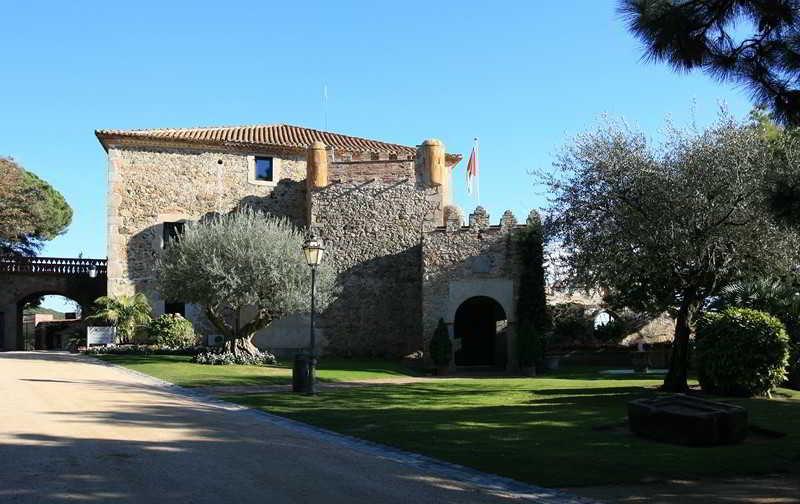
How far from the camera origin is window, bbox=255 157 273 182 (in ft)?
111

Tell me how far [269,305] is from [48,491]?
1931 cm

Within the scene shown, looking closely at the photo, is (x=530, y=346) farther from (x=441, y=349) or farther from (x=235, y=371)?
(x=235, y=371)

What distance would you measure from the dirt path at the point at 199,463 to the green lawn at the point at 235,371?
6648 millimetres

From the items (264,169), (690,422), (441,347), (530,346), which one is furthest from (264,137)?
(690,422)

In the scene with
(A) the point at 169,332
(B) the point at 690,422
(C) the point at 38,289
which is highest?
(C) the point at 38,289

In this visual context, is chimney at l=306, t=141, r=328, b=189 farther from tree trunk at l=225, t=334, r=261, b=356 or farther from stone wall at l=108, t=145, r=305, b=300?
tree trunk at l=225, t=334, r=261, b=356

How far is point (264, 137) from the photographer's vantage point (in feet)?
114

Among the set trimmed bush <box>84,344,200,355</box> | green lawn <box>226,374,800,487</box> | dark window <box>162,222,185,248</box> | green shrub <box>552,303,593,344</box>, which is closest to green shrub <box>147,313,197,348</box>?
trimmed bush <box>84,344,200,355</box>

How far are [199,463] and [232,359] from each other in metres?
17.6

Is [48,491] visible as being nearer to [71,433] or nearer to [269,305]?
[71,433]

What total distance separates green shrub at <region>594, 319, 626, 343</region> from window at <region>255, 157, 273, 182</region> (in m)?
15.7

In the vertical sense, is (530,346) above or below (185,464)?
above

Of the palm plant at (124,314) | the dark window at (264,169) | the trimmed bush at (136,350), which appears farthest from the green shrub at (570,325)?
the palm plant at (124,314)

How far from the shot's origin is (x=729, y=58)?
9523mm
